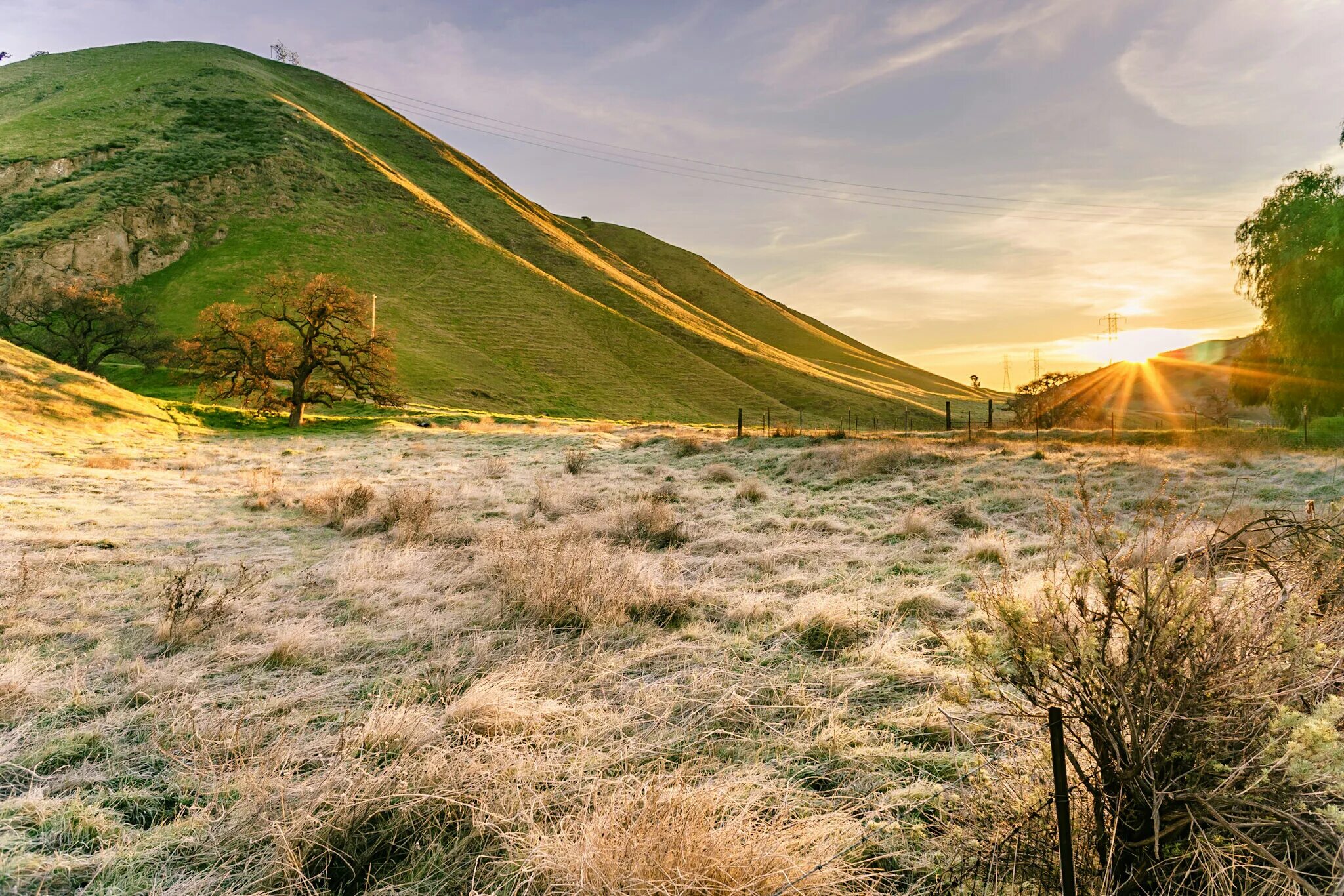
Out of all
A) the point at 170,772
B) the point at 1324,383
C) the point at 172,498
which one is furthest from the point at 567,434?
the point at 1324,383

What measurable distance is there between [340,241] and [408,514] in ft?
229

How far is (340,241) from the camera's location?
66625 millimetres

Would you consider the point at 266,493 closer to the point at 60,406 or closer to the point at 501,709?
the point at 501,709

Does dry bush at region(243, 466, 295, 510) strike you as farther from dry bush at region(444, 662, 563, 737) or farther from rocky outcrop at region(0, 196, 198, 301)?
rocky outcrop at region(0, 196, 198, 301)

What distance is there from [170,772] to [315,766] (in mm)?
739

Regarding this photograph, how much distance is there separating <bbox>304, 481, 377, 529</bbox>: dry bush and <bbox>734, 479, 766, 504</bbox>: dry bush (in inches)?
259

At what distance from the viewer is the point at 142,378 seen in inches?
1703

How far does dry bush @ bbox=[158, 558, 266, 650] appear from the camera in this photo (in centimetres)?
492

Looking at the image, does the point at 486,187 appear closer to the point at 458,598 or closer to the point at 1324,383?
the point at 1324,383

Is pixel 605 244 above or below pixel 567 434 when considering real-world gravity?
above

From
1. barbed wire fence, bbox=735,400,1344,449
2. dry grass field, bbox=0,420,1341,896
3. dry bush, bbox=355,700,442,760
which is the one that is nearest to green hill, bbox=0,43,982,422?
barbed wire fence, bbox=735,400,1344,449

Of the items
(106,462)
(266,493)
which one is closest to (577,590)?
(266,493)

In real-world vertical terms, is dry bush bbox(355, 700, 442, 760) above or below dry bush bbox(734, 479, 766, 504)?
below

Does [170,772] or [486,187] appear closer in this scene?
[170,772]
